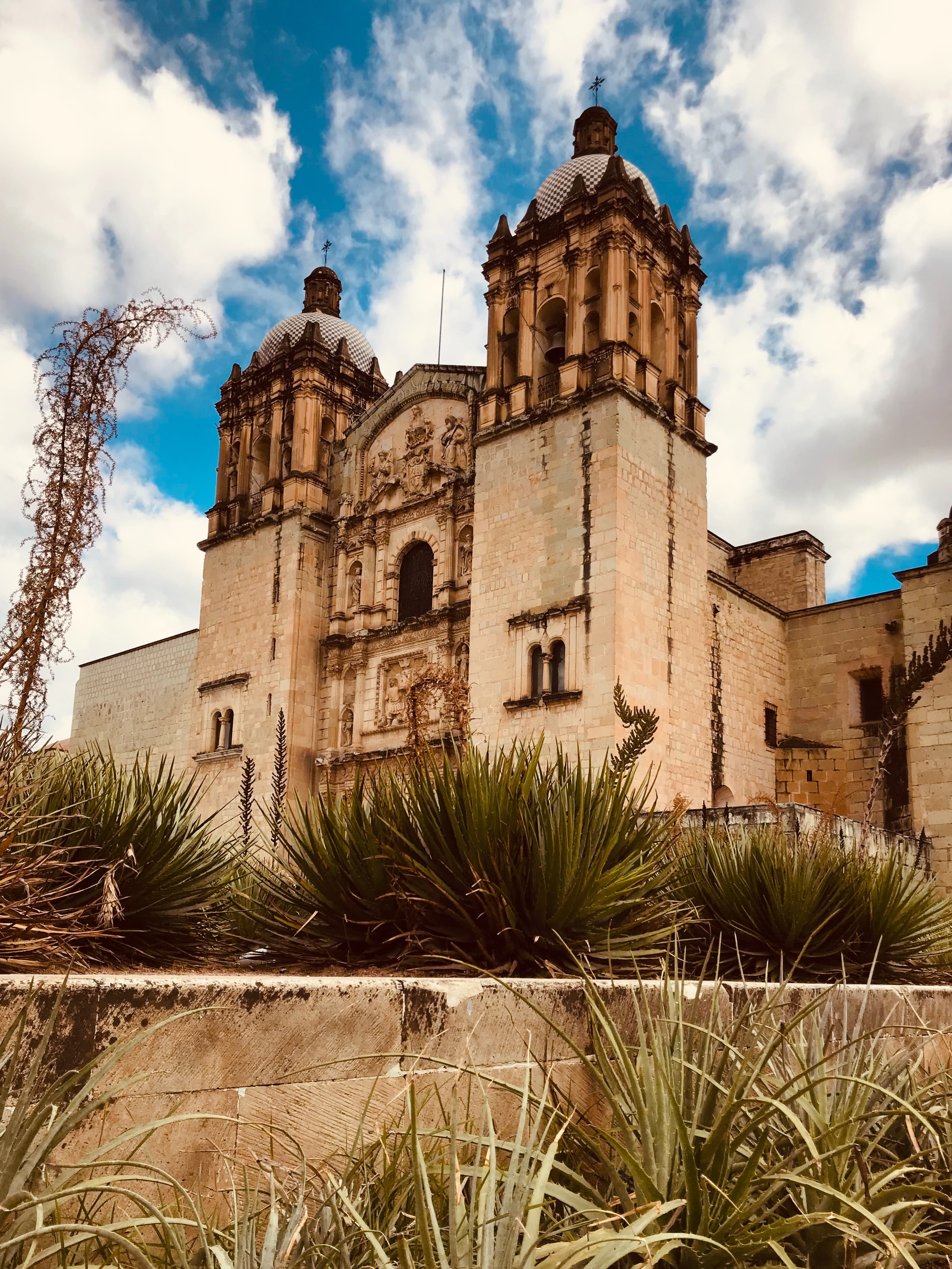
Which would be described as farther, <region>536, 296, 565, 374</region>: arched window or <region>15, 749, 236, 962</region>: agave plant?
<region>536, 296, 565, 374</region>: arched window

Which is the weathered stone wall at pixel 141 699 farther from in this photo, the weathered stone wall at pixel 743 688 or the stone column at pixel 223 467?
the weathered stone wall at pixel 743 688

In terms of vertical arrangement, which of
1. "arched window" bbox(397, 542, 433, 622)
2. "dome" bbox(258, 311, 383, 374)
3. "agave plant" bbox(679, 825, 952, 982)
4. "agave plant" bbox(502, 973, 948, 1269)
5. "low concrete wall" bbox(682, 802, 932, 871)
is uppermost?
"dome" bbox(258, 311, 383, 374)

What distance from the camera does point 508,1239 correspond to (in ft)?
5.32

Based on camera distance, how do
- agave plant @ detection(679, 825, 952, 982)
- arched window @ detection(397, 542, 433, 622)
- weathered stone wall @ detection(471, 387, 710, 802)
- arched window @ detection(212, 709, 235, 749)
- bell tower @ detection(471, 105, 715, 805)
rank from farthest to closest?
arched window @ detection(212, 709, 235, 749)
arched window @ detection(397, 542, 433, 622)
bell tower @ detection(471, 105, 715, 805)
weathered stone wall @ detection(471, 387, 710, 802)
agave plant @ detection(679, 825, 952, 982)

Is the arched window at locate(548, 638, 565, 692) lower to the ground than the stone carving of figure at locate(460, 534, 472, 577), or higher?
lower

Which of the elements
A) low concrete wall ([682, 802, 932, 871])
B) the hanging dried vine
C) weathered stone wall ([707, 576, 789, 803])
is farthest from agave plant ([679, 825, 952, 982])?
weathered stone wall ([707, 576, 789, 803])

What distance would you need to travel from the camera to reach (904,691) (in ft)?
37.0

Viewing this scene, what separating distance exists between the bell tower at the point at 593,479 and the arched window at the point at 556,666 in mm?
26

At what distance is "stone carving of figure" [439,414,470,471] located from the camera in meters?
20.5

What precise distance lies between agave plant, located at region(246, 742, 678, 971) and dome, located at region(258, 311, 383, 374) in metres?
22.4

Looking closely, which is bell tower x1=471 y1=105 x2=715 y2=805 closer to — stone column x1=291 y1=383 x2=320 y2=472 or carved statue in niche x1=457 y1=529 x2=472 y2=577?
carved statue in niche x1=457 y1=529 x2=472 y2=577

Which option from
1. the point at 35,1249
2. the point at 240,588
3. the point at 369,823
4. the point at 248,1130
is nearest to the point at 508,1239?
the point at 35,1249

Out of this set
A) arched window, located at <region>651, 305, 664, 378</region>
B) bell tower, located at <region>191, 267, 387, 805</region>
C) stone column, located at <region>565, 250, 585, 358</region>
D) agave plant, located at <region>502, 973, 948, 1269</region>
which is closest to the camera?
agave plant, located at <region>502, 973, 948, 1269</region>

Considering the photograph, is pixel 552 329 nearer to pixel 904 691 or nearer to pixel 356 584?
pixel 356 584
